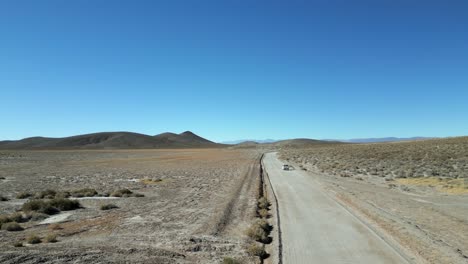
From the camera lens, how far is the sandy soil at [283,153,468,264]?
11433 mm

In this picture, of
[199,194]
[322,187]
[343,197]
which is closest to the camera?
[343,197]

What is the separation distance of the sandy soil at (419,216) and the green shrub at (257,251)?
14.5ft

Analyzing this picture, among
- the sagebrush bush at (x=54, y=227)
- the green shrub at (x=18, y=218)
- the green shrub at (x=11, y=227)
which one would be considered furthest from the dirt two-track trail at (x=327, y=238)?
the green shrub at (x=18, y=218)

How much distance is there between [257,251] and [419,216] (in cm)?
997

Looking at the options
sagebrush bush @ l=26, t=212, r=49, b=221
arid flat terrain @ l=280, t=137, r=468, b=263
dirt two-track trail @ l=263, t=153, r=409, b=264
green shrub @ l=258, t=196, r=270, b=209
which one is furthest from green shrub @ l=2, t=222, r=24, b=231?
arid flat terrain @ l=280, t=137, r=468, b=263

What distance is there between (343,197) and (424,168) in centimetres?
2279

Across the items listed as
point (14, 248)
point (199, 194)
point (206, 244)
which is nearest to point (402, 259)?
point (206, 244)

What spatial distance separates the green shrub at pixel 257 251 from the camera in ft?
37.3

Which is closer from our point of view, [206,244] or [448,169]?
[206,244]

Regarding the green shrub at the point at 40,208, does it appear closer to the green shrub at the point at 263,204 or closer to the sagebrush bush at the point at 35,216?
the sagebrush bush at the point at 35,216

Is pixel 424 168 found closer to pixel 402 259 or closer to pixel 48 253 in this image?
pixel 402 259

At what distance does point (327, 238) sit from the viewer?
12883 millimetres

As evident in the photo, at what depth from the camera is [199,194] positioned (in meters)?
26.7

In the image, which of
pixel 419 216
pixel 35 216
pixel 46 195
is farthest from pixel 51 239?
pixel 419 216
